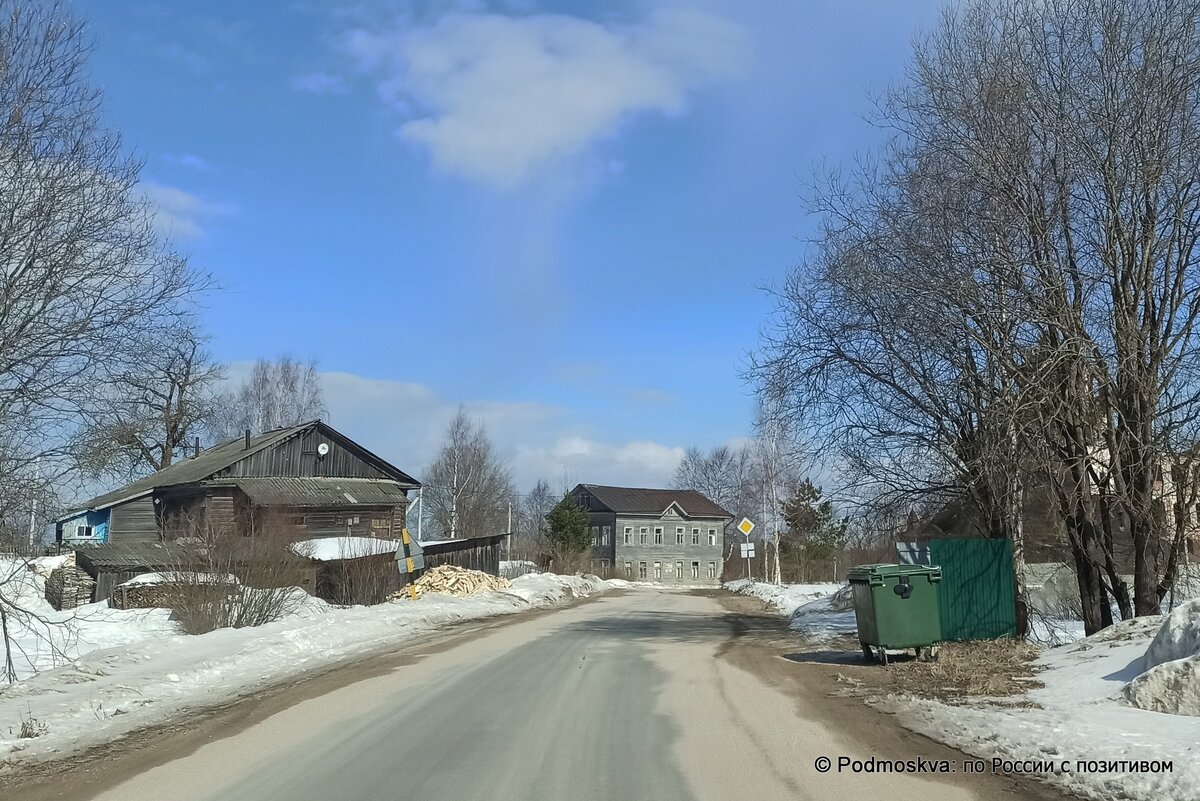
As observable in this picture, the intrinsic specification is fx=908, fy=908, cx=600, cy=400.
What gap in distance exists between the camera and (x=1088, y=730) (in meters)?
7.46

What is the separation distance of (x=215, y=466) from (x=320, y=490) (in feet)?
15.7

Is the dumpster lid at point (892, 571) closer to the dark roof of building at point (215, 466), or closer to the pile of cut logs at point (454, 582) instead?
the pile of cut logs at point (454, 582)

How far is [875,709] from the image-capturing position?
9539 mm

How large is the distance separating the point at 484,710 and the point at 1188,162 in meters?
12.2

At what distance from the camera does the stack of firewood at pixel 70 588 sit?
2812 centimetres

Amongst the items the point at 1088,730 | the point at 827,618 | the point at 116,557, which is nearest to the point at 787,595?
the point at 827,618

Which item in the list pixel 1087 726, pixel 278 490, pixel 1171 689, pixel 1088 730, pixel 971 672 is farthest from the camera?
pixel 278 490

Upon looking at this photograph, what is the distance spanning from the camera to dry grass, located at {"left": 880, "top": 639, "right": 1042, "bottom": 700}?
34.0 ft

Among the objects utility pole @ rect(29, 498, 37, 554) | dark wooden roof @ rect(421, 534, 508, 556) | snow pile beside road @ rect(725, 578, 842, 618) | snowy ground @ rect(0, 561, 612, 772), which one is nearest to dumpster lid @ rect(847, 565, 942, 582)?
snowy ground @ rect(0, 561, 612, 772)

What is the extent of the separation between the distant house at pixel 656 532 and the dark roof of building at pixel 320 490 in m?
35.0

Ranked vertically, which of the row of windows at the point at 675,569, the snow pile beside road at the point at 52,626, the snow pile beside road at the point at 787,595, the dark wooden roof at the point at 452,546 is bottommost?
the row of windows at the point at 675,569

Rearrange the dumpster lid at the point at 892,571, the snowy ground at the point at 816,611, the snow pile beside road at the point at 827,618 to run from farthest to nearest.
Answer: the snowy ground at the point at 816,611, the snow pile beside road at the point at 827,618, the dumpster lid at the point at 892,571

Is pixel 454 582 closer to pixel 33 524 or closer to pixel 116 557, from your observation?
pixel 116 557

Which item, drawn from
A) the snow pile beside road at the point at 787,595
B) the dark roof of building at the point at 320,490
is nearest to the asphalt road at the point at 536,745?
the snow pile beside road at the point at 787,595
